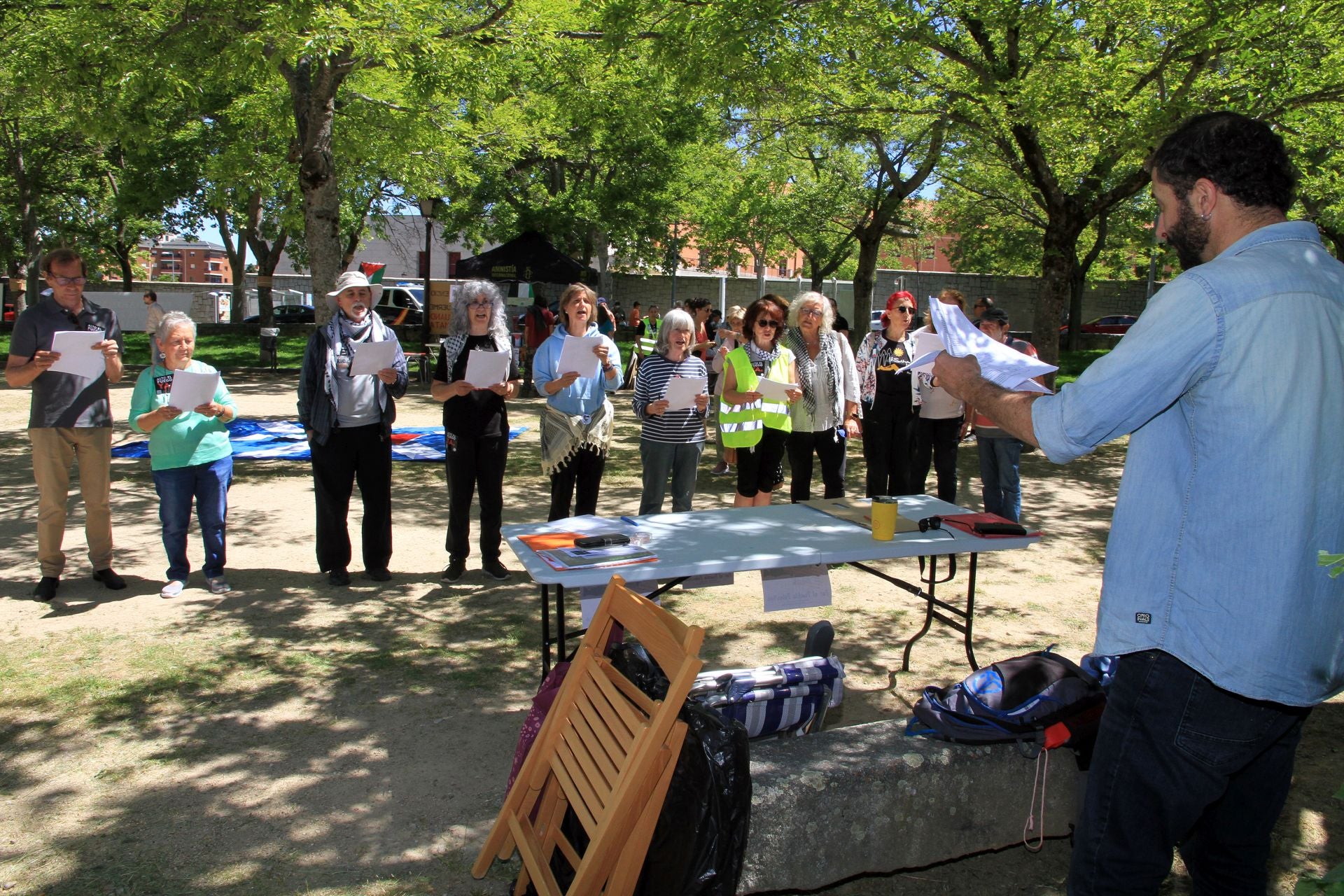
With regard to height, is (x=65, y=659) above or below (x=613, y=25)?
below

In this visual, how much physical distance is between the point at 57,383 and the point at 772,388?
4084 mm

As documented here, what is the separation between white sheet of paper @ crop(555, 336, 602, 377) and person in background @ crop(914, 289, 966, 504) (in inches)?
106

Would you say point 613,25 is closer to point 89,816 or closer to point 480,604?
point 480,604

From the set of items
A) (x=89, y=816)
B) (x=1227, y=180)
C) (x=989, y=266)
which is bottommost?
(x=89, y=816)

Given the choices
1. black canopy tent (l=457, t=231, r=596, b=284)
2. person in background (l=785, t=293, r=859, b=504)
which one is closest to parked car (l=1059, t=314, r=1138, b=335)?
black canopy tent (l=457, t=231, r=596, b=284)

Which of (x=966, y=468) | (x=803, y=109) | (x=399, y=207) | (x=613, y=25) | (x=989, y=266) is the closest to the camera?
(x=613, y=25)

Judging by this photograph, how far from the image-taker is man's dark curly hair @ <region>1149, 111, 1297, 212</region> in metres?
1.99

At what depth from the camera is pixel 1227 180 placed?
202cm

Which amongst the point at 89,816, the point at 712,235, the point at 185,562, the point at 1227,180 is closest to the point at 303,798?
the point at 89,816

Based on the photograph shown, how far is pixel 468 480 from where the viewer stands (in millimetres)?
5969

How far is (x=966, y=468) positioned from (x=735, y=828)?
8502 millimetres

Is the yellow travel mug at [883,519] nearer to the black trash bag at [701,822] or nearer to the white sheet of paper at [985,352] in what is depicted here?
the white sheet of paper at [985,352]

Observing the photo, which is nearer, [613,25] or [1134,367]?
[1134,367]

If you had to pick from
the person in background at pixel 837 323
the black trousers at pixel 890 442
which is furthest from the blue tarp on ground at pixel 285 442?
the black trousers at pixel 890 442
